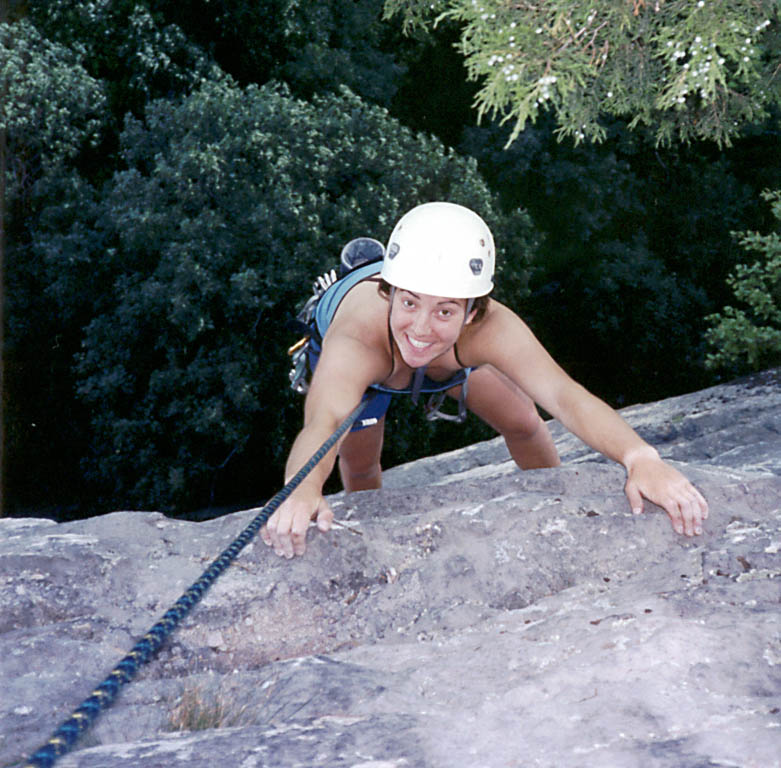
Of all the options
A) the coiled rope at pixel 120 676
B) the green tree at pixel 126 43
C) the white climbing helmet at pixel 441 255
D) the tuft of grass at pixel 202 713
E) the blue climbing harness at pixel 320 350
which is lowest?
the tuft of grass at pixel 202 713

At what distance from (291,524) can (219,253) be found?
10.2 metres

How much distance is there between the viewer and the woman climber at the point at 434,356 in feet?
9.00

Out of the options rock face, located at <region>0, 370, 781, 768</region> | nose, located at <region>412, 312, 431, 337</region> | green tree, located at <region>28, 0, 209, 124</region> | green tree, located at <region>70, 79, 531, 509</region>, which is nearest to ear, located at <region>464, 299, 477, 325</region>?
nose, located at <region>412, 312, 431, 337</region>

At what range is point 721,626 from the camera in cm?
205

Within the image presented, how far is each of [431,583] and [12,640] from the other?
1.13m

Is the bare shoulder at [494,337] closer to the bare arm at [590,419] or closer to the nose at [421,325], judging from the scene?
the bare arm at [590,419]

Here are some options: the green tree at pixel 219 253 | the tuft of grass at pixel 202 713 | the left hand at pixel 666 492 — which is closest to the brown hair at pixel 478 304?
the left hand at pixel 666 492

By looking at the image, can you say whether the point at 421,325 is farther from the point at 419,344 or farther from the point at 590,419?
the point at 590,419

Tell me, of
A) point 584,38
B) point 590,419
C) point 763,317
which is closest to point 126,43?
point 763,317

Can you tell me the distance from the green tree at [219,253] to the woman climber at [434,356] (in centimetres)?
878

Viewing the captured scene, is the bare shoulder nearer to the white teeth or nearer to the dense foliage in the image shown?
the white teeth

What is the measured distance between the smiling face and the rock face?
1.73 feet

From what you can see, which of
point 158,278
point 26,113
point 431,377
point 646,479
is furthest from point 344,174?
point 646,479

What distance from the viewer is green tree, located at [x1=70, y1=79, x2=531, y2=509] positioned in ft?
40.3
